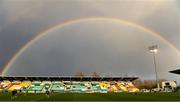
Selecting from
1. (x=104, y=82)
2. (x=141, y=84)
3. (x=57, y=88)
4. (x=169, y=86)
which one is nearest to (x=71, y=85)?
(x=57, y=88)

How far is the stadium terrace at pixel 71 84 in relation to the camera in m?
102

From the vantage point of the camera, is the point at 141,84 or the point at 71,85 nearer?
the point at 71,85

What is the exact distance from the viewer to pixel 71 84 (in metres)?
113

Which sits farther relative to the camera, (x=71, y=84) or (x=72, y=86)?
(x=71, y=84)

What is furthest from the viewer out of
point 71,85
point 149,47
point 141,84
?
point 141,84

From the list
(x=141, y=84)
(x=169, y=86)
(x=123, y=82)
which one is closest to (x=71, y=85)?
(x=123, y=82)

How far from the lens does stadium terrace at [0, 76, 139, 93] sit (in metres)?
102

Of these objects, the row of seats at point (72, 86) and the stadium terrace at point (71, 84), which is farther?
the stadium terrace at point (71, 84)

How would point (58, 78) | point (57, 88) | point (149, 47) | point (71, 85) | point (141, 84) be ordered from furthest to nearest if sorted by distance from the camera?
point (141, 84), point (58, 78), point (71, 85), point (57, 88), point (149, 47)

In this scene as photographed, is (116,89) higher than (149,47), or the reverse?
(149,47)

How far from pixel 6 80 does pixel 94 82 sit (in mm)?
38913

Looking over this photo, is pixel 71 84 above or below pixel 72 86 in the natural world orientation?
above

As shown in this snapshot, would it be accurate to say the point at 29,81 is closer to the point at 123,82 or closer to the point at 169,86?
the point at 123,82

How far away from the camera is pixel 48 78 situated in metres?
118
